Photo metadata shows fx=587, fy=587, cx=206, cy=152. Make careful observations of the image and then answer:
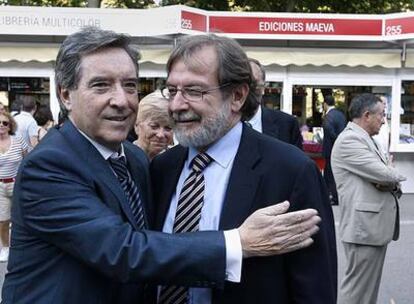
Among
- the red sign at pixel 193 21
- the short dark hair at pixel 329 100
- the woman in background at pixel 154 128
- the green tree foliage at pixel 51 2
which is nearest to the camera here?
the woman in background at pixel 154 128

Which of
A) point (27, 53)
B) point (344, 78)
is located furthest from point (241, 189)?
point (344, 78)

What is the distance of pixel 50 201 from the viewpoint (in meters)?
1.70

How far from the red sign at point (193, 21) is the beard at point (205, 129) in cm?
787

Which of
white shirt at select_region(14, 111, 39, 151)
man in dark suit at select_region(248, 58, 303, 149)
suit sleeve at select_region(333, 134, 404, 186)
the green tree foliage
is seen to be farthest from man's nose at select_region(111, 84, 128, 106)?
the green tree foliage

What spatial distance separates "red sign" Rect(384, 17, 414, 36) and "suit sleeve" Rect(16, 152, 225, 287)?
9317 millimetres

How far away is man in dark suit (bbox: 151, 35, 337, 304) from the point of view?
1.94 metres

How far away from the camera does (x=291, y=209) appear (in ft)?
6.31

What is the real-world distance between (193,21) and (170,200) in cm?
812

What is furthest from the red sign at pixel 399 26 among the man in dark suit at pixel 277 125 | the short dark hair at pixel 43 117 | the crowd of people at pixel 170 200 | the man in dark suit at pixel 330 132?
the crowd of people at pixel 170 200

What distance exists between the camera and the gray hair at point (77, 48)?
6.04 ft

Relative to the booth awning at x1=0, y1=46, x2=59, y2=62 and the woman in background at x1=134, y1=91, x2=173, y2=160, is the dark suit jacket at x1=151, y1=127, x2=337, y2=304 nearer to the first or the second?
the woman in background at x1=134, y1=91, x2=173, y2=160

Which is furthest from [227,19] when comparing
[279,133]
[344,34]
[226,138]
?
[226,138]

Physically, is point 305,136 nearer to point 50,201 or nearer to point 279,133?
point 279,133

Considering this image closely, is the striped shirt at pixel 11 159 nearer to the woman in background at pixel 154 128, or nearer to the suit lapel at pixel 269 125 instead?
the suit lapel at pixel 269 125
